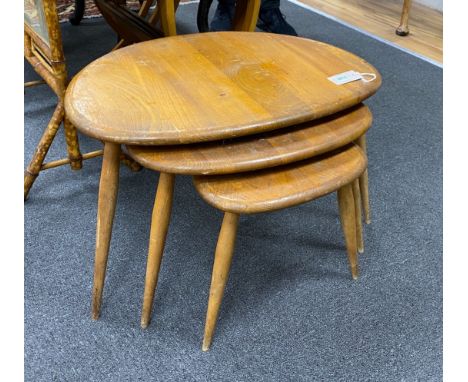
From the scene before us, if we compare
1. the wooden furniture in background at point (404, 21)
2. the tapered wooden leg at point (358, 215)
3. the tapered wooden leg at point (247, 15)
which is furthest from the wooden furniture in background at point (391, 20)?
the tapered wooden leg at point (358, 215)

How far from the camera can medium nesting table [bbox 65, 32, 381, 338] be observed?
36.8 inches

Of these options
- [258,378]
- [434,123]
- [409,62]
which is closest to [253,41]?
[258,378]

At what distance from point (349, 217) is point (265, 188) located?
1.01ft

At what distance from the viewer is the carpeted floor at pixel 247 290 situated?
1.09 meters

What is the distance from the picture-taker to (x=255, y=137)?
100cm

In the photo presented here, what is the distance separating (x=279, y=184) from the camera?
97cm

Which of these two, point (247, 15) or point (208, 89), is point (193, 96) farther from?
point (247, 15)

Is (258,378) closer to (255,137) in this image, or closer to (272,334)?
(272,334)

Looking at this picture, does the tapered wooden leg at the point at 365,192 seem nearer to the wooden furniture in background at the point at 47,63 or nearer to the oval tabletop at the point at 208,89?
the oval tabletop at the point at 208,89

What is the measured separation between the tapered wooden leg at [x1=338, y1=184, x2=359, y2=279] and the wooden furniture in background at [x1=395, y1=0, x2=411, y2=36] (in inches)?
73.7

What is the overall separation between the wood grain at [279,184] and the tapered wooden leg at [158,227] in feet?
0.24

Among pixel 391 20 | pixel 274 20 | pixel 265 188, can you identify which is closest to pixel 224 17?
pixel 274 20

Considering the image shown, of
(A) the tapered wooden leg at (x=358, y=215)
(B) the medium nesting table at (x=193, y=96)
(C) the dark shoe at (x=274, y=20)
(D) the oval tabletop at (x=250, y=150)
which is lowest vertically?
(A) the tapered wooden leg at (x=358, y=215)

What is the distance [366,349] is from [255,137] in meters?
0.52
